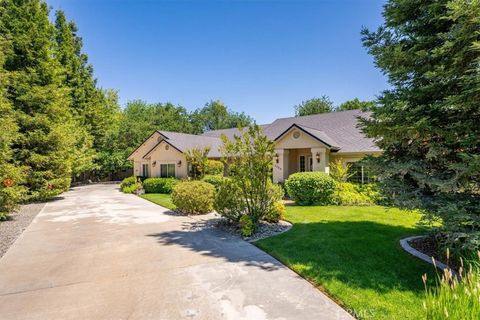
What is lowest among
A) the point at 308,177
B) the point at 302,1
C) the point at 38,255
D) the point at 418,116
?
the point at 38,255

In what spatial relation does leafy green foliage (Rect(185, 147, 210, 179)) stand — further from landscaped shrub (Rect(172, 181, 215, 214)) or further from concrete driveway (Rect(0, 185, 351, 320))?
concrete driveway (Rect(0, 185, 351, 320))

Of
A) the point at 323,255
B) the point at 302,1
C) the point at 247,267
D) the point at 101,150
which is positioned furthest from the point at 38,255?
the point at 101,150

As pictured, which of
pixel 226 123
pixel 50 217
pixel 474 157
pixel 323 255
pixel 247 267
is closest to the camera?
pixel 474 157

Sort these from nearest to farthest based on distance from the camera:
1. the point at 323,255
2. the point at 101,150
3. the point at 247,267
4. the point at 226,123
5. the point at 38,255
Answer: the point at 247,267, the point at 323,255, the point at 38,255, the point at 101,150, the point at 226,123

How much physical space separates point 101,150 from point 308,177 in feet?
116

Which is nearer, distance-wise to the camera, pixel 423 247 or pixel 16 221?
pixel 423 247

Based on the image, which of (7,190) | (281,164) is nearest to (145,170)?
(281,164)

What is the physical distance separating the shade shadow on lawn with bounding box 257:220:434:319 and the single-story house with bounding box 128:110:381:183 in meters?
5.05

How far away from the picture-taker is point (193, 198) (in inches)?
511

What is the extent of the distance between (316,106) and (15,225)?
155 ft

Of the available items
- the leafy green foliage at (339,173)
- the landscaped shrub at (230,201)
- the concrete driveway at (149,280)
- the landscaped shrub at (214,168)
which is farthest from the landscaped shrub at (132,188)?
the leafy green foliage at (339,173)

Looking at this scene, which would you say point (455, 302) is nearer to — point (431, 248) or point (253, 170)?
point (431, 248)

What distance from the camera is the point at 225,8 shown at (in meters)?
13.4

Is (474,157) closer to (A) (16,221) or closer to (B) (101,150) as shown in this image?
(A) (16,221)
